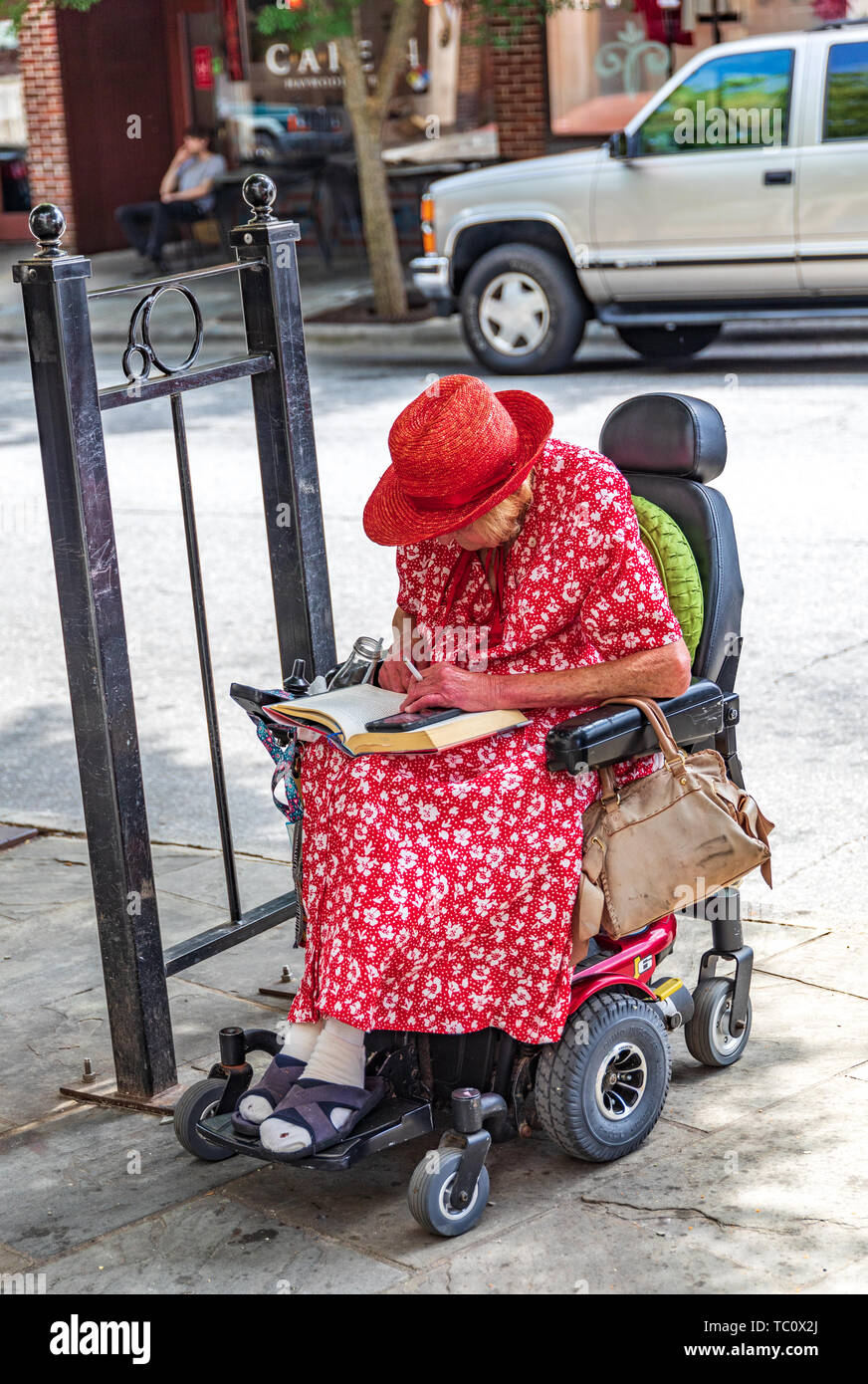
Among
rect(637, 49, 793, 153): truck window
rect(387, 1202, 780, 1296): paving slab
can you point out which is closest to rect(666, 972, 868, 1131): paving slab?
rect(387, 1202, 780, 1296): paving slab

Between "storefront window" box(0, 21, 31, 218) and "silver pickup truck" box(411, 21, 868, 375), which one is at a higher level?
"storefront window" box(0, 21, 31, 218)

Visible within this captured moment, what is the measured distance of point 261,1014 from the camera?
13.7 feet

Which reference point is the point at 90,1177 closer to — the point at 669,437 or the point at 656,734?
the point at 656,734

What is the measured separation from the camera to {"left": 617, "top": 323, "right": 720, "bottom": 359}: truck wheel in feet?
42.0

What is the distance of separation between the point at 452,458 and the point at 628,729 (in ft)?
2.02

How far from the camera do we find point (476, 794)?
3.24 m

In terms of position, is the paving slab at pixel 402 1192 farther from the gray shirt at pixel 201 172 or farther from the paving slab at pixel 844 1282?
the gray shirt at pixel 201 172

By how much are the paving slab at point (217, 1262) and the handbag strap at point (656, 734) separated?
97 centimetres

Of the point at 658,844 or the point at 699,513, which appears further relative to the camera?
the point at 699,513

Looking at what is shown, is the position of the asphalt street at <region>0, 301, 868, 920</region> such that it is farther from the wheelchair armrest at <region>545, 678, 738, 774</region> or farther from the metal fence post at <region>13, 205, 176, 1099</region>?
the metal fence post at <region>13, 205, 176, 1099</region>

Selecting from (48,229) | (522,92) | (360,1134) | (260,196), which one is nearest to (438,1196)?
(360,1134)

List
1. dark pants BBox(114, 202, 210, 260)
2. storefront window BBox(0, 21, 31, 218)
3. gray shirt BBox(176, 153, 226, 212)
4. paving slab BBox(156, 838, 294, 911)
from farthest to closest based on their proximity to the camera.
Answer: storefront window BBox(0, 21, 31, 218) → gray shirt BBox(176, 153, 226, 212) → dark pants BBox(114, 202, 210, 260) → paving slab BBox(156, 838, 294, 911)

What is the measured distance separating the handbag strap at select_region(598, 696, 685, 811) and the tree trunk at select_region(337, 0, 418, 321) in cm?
1195

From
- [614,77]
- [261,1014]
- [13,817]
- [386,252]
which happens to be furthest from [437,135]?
[261,1014]
